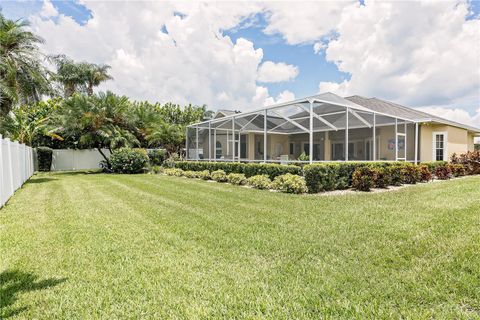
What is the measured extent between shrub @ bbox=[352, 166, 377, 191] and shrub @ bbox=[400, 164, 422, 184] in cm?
211

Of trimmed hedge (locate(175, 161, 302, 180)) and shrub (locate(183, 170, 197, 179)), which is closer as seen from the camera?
trimmed hedge (locate(175, 161, 302, 180))

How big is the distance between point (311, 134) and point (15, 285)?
32.0 ft

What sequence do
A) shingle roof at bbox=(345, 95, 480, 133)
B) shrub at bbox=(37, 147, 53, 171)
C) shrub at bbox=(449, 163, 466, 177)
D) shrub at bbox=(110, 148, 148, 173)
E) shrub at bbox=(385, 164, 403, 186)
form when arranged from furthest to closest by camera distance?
shrub at bbox=(37, 147, 53, 171), shrub at bbox=(110, 148, 148, 173), shingle roof at bbox=(345, 95, 480, 133), shrub at bbox=(449, 163, 466, 177), shrub at bbox=(385, 164, 403, 186)

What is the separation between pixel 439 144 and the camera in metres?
17.0

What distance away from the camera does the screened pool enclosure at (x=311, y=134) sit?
1336 centimetres

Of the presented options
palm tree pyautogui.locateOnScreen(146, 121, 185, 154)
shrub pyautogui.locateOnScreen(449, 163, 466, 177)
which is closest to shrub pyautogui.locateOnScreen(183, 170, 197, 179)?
palm tree pyautogui.locateOnScreen(146, 121, 185, 154)

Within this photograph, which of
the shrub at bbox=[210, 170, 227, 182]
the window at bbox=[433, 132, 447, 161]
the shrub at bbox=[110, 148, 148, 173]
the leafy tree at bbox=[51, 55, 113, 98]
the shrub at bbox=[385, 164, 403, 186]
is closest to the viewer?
the shrub at bbox=[385, 164, 403, 186]

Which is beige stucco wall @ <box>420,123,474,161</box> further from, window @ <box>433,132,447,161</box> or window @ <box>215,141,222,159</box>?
window @ <box>215,141,222,159</box>

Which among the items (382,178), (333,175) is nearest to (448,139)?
(382,178)

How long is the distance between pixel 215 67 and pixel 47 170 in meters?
16.2

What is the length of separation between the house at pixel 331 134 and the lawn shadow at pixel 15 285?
9.60 meters

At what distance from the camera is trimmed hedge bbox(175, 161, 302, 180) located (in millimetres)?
11648

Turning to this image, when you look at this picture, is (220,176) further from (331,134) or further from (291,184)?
(331,134)

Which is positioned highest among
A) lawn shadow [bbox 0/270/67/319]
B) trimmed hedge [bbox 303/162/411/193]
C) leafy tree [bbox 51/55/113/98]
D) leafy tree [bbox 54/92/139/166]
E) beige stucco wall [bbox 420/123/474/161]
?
leafy tree [bbox 51/55/113/98]
